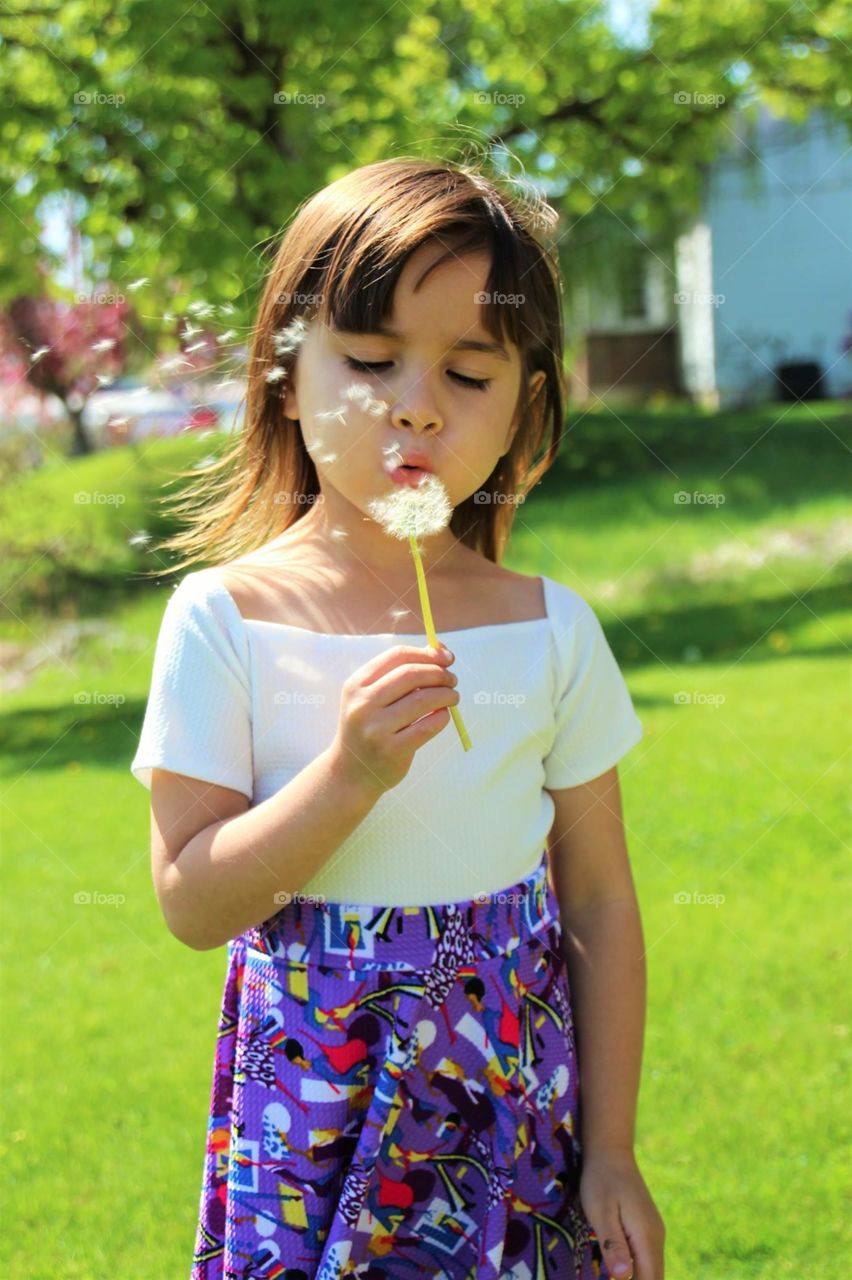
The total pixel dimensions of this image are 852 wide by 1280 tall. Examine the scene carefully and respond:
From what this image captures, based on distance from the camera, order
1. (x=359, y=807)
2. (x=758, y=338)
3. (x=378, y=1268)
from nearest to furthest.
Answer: (x=359, y=807)
(x=378, y=1268)
(x=758, y=338)

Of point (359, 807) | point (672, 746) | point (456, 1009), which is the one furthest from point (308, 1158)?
point (672, 746)

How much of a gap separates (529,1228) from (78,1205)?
172cm

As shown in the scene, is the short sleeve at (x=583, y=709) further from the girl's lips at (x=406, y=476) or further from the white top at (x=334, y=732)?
the girl's lips at (x=406, y=476)

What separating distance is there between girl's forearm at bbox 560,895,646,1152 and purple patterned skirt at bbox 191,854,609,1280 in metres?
0.08

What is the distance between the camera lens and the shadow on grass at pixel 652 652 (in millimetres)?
7746

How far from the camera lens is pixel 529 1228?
154 centimetres

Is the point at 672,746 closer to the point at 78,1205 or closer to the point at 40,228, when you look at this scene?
the point at 78,1205

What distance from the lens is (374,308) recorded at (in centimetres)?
152

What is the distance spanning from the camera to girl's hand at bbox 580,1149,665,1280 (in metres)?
1.53
